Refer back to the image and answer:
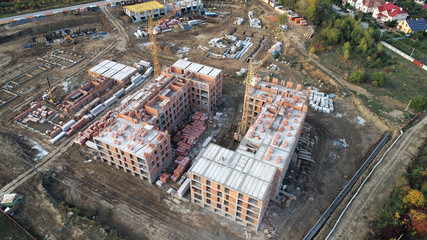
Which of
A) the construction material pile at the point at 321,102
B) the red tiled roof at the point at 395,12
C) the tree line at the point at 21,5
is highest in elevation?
the red tiled roof at the point at 395,12

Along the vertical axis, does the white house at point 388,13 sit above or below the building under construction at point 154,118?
above

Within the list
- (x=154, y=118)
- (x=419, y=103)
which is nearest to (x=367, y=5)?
(x=419, y=103)

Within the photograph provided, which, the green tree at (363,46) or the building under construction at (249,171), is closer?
the building under construction at (249,171)

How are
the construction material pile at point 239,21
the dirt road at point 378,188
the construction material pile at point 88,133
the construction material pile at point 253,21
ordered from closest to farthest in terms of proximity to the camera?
the dirt road at point 378,188 < the construction material pile at point 88,133 < the construction material pile at point 253,21 < the construction material pile at point 239,21

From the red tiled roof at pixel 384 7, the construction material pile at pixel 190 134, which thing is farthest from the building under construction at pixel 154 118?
the red tiled roof at pixel 384 7

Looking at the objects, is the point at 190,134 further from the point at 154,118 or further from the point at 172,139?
the point at 154,118

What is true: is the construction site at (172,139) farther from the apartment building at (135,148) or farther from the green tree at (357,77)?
the green tree at (357,77)

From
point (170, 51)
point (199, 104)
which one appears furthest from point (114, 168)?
point (170, 51)

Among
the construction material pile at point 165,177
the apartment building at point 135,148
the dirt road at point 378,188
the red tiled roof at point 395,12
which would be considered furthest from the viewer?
the red tiled roof at point 395,12
